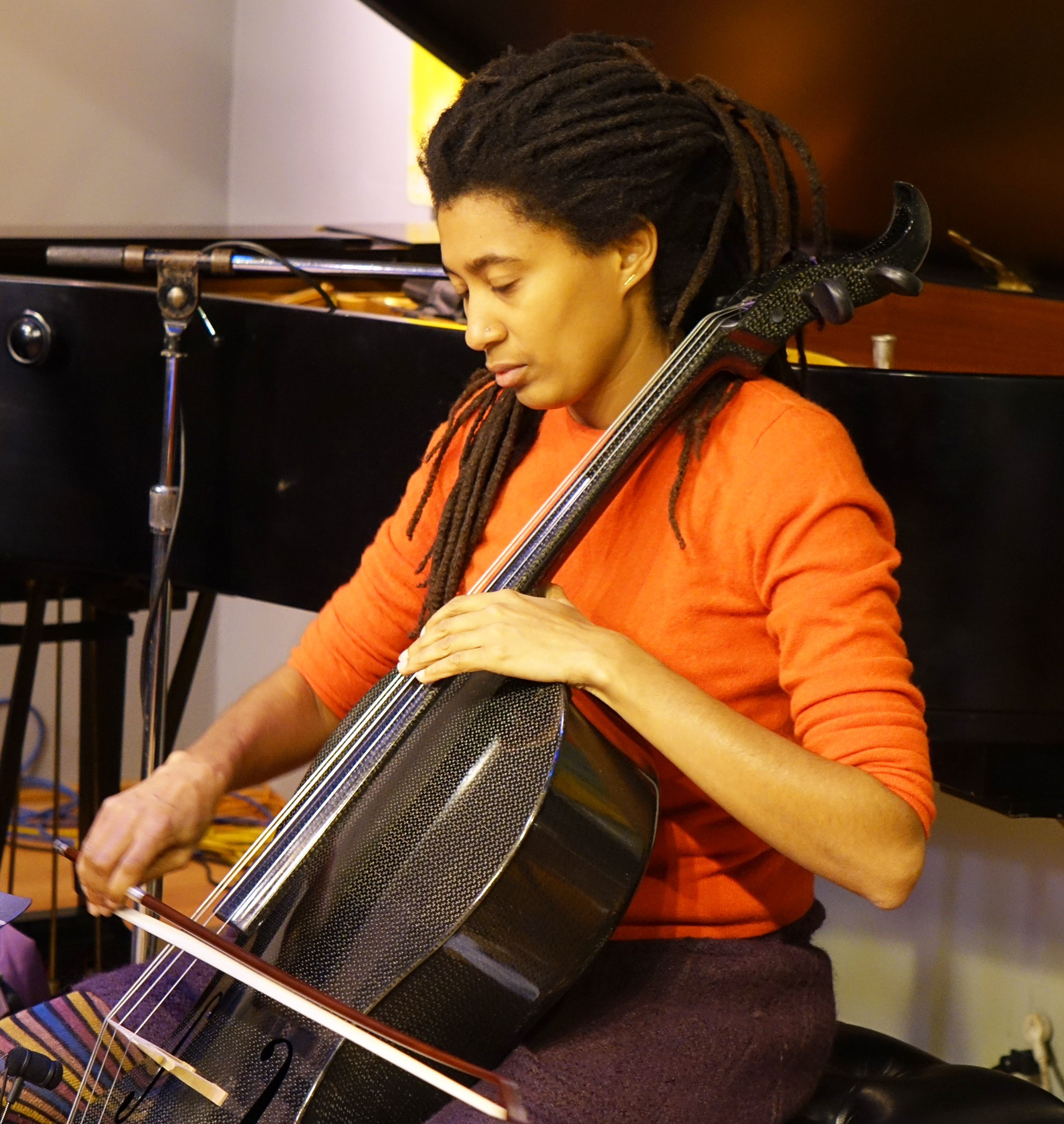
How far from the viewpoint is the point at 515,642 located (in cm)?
98

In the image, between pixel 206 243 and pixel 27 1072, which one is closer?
pixel 27 1072

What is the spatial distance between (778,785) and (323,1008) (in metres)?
0.35

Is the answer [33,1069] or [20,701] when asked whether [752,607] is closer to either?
[33,1069]

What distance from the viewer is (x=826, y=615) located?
1016mm

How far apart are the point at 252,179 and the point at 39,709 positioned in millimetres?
1540

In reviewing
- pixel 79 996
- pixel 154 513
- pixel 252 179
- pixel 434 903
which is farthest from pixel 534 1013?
pixel 252 179

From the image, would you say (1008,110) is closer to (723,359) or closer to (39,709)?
(723,359)

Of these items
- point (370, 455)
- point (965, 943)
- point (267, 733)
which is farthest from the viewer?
point (965, 943)

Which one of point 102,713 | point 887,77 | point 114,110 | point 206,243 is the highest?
point 887,77

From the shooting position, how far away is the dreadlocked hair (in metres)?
1.12

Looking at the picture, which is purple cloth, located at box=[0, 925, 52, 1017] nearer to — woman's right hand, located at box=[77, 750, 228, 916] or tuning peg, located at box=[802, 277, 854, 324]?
woman's right hand, located at box=[77, 750, 228, 916]

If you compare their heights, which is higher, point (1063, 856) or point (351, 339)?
point (351, 339)

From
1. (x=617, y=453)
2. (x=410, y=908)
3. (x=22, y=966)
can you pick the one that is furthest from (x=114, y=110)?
(x=410, y=908)

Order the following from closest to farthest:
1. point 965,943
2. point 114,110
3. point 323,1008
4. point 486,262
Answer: point 323,1008 < point 486,262 < point 965,943 < point 114,110
